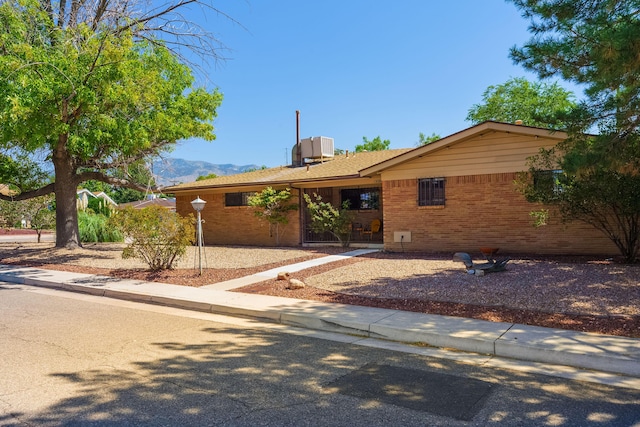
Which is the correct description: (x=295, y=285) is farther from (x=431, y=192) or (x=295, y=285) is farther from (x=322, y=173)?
(x=322, y=173)

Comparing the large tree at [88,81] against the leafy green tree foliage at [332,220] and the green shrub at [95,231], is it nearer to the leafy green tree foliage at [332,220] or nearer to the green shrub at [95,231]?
the leafy green tree foliage at [332,220]

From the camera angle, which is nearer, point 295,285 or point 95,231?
point 295,285

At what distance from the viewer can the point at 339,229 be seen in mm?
17094

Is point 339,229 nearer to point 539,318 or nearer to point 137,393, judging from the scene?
point 539,318

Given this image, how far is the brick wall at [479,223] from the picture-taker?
13094 millimetres

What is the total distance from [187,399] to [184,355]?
4.99 feet

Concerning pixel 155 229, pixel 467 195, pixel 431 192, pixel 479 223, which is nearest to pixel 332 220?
pixel 431 192

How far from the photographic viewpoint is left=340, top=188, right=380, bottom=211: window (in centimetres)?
1931

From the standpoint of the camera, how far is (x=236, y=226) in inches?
828

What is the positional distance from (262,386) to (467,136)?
460 inches

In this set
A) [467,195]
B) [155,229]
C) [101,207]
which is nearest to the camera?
[155,229]

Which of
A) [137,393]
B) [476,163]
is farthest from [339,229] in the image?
[137,393]

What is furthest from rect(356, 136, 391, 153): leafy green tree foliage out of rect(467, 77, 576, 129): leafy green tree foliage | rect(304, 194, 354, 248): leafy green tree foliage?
rect(304, 194, 354, 248): leafy green tree foliage

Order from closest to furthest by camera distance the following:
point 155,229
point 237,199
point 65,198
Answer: point 155,229, point 65,198, point 237,199
